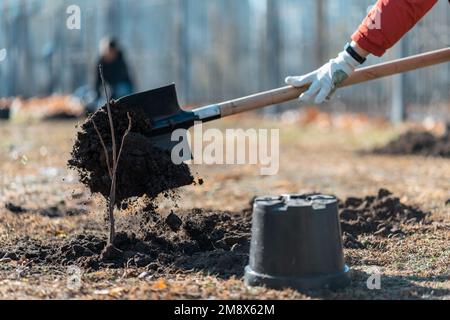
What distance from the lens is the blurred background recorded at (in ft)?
54.2

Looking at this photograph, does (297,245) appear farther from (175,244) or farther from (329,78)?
(329,78)

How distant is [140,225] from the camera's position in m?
5.60

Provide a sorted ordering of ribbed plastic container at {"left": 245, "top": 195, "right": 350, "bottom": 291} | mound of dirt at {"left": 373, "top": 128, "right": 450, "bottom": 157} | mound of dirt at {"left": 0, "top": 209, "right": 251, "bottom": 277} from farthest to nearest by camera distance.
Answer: mound of dirt at {"left": 373, "top": 128, "right": 450, "bottom": 157}
mound of dirt at {"left": 0, "top": 209, "right": 251, "bottom": 277}
ribbed plastic container at {"left": 245, "top": 195, "right": 350, "bottom": 291}

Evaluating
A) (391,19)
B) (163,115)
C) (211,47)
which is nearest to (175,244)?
(163,115)

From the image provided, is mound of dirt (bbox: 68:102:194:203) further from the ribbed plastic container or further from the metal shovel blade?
the ribbed plastic container

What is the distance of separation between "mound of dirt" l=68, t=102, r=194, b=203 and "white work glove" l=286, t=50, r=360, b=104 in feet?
3.45

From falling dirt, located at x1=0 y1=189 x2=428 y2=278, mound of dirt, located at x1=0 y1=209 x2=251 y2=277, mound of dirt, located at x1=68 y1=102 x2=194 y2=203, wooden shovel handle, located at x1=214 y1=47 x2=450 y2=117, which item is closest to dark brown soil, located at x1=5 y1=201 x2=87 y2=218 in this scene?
falling dirt, located at x1=0 y1=189 x2=428 y2=278

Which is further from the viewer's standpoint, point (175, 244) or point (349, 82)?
point (349, 82)

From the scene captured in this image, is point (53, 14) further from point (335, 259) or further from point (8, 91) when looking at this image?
point (335, 259)

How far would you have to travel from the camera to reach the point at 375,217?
626 centimetres

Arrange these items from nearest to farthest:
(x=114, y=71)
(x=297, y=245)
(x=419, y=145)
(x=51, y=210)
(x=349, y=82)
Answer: (x=297, y=245) < (x=349, y=82) < (x=51, y=210) < (x=419, y=145) < (x=114, y=71)

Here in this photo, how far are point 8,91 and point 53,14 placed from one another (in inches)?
119

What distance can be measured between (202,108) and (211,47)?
17.3 meters
